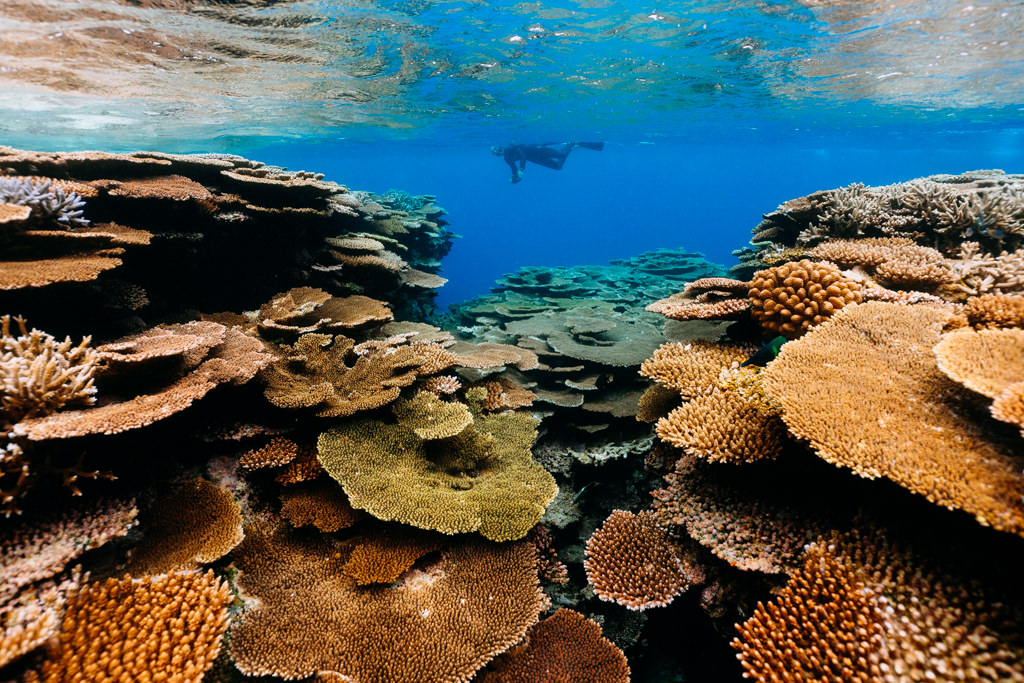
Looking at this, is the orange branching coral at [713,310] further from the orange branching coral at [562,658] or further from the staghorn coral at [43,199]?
the staghorn coral at [43,199]

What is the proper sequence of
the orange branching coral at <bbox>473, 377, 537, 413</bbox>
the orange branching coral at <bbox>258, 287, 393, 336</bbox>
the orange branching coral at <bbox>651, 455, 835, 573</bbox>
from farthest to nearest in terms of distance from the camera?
the orange branching coral at <bbox>473, 377, 537, 413</bbox> → the orange branching coral at <bbox>258, 287, 393, 336</bbox> → the orange branching coral at <bbox>651, 455, 835, 573</bbox>

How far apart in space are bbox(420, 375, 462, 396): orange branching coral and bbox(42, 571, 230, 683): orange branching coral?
2.75m

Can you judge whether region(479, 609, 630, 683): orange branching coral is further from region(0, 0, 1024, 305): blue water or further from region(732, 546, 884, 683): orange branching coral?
region(0, 0, 1024, 305): blue water

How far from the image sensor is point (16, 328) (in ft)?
13.5

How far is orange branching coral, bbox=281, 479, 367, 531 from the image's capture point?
376cm

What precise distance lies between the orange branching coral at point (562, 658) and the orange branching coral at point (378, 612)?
0.30 meters

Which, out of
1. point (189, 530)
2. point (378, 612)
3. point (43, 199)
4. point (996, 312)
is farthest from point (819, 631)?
point (43, 199)

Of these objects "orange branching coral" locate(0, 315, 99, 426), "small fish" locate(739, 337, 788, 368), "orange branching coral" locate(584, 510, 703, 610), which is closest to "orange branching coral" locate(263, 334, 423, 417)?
"orange branching coral" locate(0, 315, 99, 426)

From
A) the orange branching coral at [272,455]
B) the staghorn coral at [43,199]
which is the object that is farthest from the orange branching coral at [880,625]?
the staghorn coral at [43,199]

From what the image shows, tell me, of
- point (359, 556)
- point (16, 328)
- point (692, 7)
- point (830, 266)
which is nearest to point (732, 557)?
point (359, 556)

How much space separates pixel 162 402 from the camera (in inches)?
125

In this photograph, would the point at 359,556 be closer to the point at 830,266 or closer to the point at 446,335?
the point at 446,335

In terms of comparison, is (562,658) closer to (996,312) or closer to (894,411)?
(894,411)

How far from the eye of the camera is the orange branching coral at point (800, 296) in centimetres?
428
